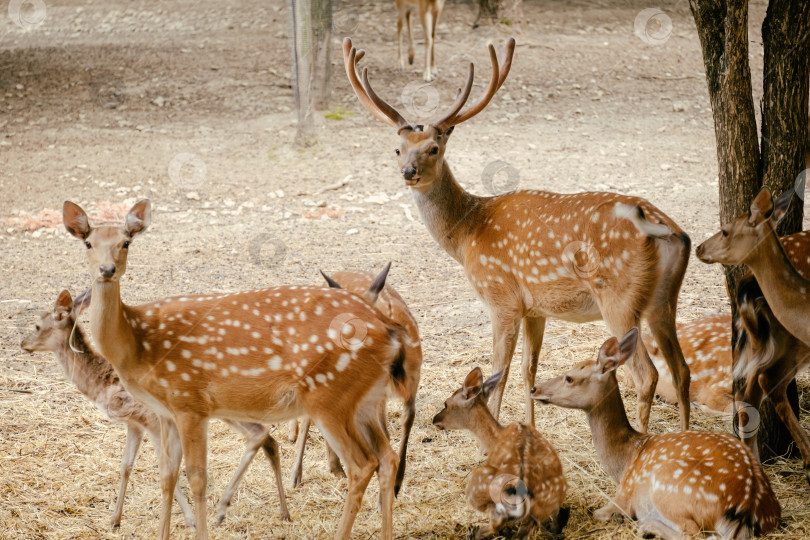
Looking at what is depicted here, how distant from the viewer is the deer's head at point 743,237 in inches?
160

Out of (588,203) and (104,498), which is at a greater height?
(588,203)

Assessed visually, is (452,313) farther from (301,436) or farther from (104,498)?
(104,498)

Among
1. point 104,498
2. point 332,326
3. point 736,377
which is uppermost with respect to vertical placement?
point 332,326

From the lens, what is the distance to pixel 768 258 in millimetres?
4086

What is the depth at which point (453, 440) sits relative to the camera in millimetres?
5141

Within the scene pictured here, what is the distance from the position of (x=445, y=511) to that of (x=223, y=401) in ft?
4.03

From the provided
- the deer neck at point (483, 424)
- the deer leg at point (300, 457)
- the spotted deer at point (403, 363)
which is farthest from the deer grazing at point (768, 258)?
the deer leg at point (300, 457)

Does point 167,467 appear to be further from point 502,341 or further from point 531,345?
point 531,345

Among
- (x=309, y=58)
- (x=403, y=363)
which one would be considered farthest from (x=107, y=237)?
(x=309, y=58)

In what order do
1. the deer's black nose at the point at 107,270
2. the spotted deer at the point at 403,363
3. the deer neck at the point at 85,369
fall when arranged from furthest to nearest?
the deer neck at the point at 85,369
the spotted deer at the point at 403,363
the deer's black nose at the point at 107,270

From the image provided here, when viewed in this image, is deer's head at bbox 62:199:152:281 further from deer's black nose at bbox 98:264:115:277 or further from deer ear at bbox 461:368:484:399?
deer ear at bbox 461:368:484:399

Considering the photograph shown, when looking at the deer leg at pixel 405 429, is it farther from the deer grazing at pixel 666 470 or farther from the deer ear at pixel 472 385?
the deer grazing at pixel 666 470

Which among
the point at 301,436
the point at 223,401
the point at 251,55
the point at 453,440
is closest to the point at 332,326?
the point at 223,401

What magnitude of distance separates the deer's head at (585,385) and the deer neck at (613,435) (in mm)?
35
